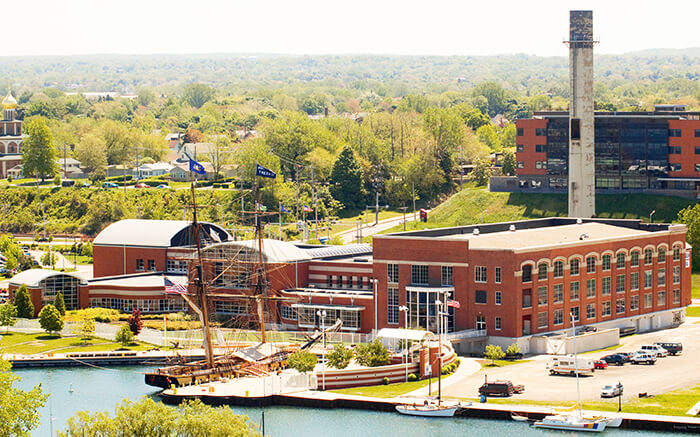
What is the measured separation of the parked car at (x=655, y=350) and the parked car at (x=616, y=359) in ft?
9.39

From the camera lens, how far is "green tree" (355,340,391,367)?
92.7 meters

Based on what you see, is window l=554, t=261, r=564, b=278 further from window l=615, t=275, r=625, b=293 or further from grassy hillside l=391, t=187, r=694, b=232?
grassy hillside l=391, t=187, r=694, b=232

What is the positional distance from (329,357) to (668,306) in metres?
35.9

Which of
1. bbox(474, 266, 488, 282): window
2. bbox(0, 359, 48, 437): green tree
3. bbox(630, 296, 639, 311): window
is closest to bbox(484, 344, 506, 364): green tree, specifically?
bbox(474, 266, 488, 282): window

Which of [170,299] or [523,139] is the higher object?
[523,139]

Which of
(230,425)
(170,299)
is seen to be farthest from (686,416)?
(170,299)

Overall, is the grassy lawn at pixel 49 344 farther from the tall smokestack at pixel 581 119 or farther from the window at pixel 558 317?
the tall smokestack at pixel 581 119

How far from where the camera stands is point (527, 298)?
102m

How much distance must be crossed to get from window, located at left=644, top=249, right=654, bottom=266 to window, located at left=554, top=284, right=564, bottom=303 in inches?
455

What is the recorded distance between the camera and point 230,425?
65188 millimetres

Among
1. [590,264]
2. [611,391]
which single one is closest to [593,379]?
[611,391]

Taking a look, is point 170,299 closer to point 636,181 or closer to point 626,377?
point 626,377

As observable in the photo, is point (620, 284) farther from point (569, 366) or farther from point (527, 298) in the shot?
point (569, 366)

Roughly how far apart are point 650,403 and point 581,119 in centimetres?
7500
